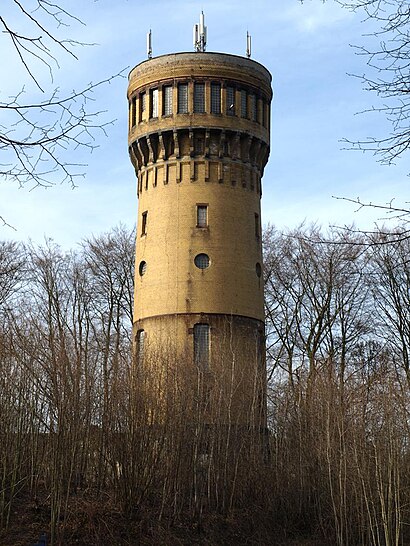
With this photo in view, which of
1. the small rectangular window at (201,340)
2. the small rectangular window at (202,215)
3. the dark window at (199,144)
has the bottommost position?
the small rectangular window at (201,340)

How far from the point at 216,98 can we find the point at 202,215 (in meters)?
4.14

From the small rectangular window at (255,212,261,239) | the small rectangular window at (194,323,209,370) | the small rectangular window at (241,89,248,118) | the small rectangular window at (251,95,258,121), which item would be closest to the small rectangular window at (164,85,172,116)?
the small rectangular window at (241,89,248,118)

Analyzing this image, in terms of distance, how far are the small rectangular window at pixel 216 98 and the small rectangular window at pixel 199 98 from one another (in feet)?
1.02

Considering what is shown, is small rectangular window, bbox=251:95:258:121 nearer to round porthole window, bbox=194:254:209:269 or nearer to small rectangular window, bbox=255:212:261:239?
small rectangular window, bbox=255:212:261:239

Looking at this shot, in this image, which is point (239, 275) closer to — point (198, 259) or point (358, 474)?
point (198, 259)

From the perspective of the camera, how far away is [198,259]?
31.2m

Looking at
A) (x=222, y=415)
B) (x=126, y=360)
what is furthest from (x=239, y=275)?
(x=126, y=360)

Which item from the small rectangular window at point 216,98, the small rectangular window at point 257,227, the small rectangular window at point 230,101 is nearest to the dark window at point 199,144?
the small rectangular window at point 216,98

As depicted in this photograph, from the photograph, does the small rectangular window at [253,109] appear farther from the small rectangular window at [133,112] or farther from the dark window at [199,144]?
A: the small rectangular window at [133,112]

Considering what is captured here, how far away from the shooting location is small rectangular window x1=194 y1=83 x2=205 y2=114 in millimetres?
32156

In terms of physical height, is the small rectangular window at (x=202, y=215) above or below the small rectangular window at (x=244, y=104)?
below

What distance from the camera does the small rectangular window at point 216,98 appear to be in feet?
106

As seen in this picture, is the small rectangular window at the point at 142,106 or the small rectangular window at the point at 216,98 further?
the small rectangular window at the point at 142,106

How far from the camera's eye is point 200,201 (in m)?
31.8
